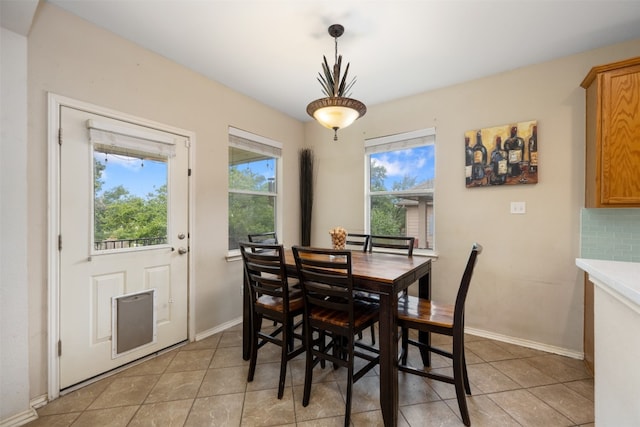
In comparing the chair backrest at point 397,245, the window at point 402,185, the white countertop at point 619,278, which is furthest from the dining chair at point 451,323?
the window at point 402,185

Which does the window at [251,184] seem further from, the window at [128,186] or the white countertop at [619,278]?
the white countertop at [619,278]

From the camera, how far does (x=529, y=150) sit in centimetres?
252

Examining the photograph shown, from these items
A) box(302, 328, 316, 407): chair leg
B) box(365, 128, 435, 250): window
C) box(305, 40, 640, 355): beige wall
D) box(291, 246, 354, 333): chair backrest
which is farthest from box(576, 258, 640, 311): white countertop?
box(365, 128, 435, 250): window

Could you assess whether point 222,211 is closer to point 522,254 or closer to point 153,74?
point 153,74

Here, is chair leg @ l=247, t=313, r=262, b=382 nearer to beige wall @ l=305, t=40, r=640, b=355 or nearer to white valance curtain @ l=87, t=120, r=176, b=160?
white valance curtain @ l=87, t=120, r=176, b=160

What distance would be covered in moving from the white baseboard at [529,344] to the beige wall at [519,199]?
0.01m

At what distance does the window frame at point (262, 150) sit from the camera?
3.09m

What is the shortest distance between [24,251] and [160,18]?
181 cm

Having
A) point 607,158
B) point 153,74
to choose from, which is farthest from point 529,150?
point 153,74

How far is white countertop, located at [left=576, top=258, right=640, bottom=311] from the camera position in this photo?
0.75m

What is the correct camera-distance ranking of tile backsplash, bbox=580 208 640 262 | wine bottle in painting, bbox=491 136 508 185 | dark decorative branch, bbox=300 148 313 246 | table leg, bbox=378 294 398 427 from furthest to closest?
dark decorative branch, bbox=300 148 313 246
wine bottle in painting, bbox=491 136 508 185
tile backsplash, bbox=580 208 640 262
table leg, bbox=378 294 398 427

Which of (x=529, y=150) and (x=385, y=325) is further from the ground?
(x=529, y=150)

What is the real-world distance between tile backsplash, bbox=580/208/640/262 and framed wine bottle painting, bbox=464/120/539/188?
533mm

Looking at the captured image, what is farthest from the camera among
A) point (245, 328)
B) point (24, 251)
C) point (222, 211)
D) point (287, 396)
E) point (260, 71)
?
point (222, 211)
